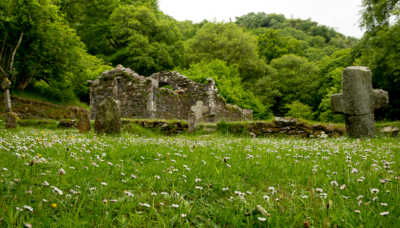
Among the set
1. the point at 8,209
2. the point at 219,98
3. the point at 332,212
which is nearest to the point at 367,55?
the point at 219,98

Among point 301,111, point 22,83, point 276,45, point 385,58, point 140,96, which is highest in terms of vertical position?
point 276,45

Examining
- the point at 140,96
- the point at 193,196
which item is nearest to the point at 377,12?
the point at 140,96

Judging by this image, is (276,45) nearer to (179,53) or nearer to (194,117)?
Answer: (179,53)

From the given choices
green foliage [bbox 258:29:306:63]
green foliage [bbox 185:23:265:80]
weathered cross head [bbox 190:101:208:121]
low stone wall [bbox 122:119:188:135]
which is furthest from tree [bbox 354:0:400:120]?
green foliage [bbox 258:29:306:63]

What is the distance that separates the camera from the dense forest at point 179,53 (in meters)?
20.8

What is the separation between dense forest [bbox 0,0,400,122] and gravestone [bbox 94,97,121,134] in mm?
8492

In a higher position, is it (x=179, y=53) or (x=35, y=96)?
(x=179, y=53)

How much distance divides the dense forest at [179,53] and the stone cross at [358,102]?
15.9 m

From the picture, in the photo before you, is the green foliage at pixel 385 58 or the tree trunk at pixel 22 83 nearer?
the green foliage at pixel 385 58

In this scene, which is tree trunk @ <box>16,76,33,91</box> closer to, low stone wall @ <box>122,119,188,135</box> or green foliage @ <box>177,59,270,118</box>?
low stone wall @ <box>122,119,188,135</box>

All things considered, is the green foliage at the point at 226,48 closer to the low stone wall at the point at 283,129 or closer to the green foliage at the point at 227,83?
the green foliage at the point at 227,83

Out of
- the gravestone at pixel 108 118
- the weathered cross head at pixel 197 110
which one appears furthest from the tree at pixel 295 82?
the gravestone at pixel 108 118

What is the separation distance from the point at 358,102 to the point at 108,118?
9373mm

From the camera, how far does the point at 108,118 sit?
10.1m
